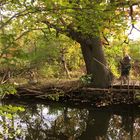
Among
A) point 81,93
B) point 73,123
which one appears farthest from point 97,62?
point 73,123

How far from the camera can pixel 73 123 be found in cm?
1525

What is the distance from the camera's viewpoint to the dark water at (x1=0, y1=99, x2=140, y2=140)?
1294 cm

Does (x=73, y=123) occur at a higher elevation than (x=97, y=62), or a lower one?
lower

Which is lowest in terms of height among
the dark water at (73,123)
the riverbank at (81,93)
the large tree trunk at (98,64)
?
the dark water at (73,123)

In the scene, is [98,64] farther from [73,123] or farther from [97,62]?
[73,123]

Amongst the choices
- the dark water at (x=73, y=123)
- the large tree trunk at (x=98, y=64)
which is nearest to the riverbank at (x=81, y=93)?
the dark water at (x=73, y=123)

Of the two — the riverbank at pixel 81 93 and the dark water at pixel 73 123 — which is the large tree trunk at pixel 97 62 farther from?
the dark water at pixel 73 123

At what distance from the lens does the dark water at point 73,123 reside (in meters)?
12.9

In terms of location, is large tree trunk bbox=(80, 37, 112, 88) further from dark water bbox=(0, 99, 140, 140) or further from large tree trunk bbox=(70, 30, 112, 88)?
dark water bbox=(0, 99, 140, 140)

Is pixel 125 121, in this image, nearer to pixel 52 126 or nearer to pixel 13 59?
pixel 52 126

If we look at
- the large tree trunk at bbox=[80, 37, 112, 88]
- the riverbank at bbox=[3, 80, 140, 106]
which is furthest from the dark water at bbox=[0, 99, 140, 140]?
the large tree trunk at bbox=[80, 37, 112, 88]

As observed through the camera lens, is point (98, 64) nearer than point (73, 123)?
No

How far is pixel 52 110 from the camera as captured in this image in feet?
59.1

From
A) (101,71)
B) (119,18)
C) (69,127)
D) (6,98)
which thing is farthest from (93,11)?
(6,98)
